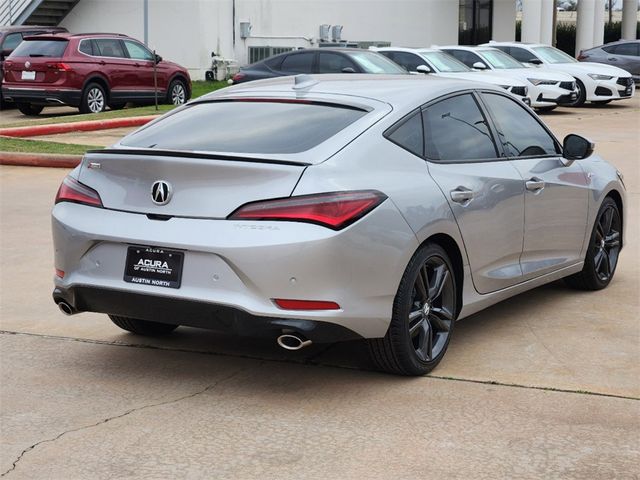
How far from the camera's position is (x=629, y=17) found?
1720 inches

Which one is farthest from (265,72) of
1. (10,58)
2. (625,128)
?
(625,128)

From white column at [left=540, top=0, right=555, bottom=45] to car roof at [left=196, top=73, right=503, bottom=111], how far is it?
31979 millimetres

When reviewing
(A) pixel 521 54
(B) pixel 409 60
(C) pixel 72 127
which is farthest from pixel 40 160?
(A) pixel 521 54

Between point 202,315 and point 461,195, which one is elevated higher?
point 461,195

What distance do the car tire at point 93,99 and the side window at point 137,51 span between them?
4.29 feet

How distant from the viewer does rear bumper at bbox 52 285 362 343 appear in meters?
5.28

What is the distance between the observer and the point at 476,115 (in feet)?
22.2

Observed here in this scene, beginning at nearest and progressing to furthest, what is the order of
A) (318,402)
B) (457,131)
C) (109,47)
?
1. (318,402)
2. (457,131)
3. (109,47)

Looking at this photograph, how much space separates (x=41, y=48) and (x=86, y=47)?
900 millimetres

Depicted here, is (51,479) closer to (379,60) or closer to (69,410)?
(69,410)

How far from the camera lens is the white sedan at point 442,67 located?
23.9 meters

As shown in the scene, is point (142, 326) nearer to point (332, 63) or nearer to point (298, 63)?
point (332, 63)

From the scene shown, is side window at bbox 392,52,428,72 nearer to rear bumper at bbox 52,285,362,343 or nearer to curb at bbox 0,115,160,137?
curb at bbox 0,115,160,137

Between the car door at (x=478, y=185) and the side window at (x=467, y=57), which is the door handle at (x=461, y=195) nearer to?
the car door at (x=478, y=185)
